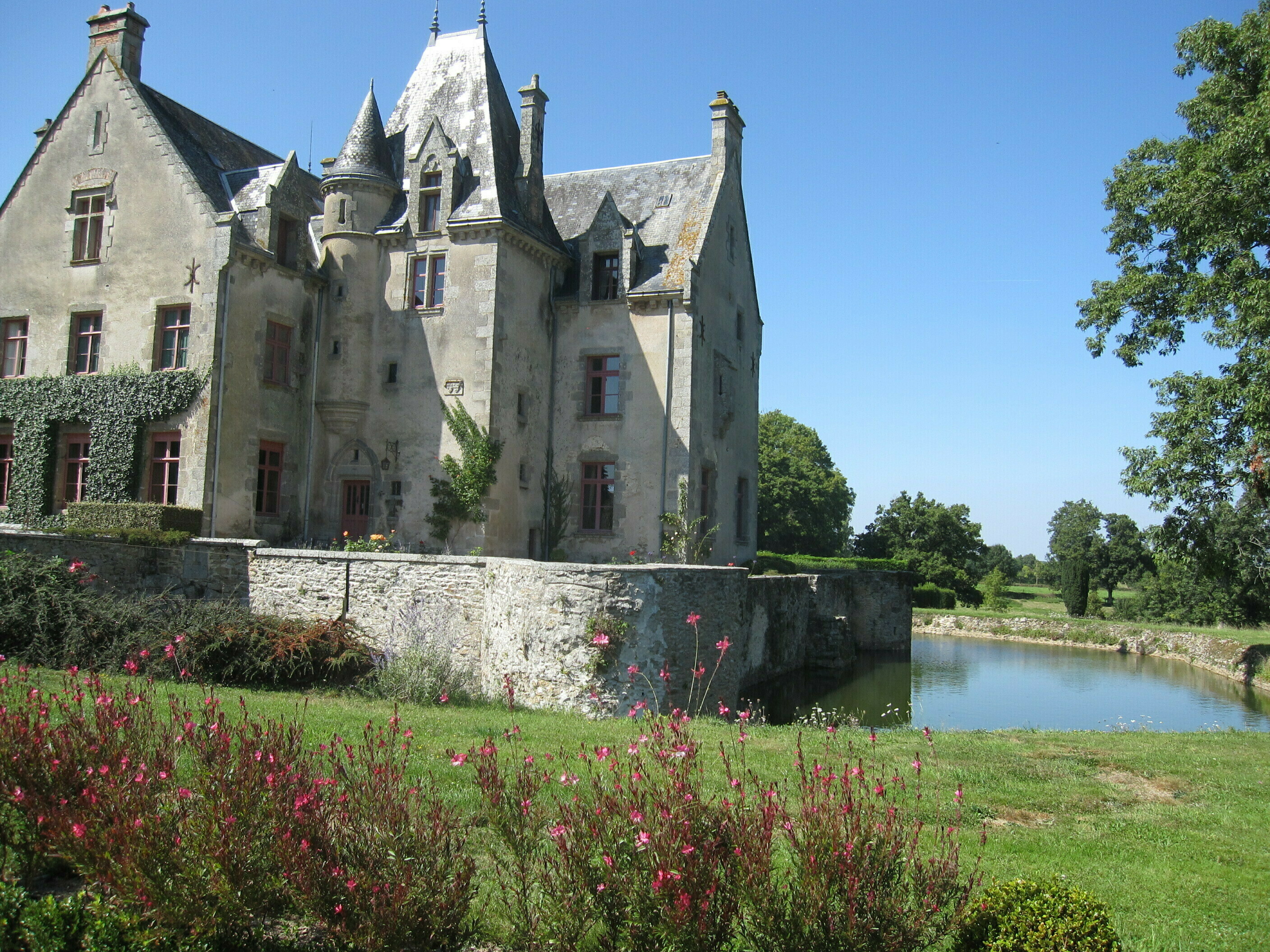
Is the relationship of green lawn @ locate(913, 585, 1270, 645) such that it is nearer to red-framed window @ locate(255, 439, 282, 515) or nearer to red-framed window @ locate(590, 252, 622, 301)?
red-framed window @ locate(590, 252, 622, 301)

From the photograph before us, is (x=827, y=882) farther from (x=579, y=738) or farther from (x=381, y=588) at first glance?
(x=381, y=588)

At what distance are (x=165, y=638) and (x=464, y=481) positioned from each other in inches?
352

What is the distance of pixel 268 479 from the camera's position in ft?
70.3

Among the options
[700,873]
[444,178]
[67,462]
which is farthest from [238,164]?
[700,873]

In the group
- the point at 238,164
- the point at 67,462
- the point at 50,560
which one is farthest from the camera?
the point at 238,164

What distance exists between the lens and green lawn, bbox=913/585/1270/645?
106 feet

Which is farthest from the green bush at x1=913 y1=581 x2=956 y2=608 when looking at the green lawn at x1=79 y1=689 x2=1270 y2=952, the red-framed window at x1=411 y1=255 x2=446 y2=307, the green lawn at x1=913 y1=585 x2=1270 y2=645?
the green lawn at x1=79 y1=689 x2=1270 y2=952

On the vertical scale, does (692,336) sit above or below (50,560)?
above

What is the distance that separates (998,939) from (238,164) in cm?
2455

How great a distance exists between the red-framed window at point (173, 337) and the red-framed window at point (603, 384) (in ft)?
31.6

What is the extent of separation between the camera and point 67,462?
21312 millimetres

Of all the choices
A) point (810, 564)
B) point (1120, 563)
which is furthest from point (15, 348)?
point (1120, 563)

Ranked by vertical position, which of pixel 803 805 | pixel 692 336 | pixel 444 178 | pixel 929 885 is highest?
pixel 444 178

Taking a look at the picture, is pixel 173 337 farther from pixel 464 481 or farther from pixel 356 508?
pixel 464 481
